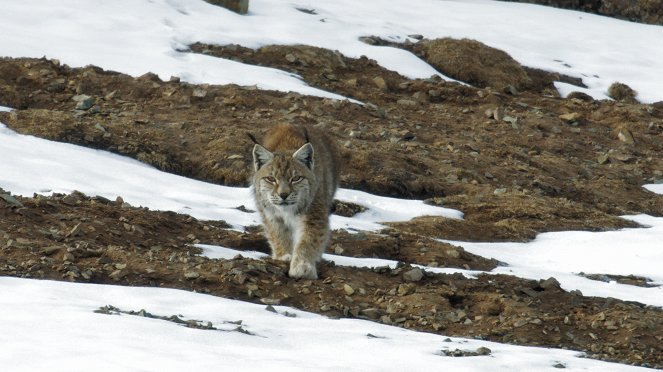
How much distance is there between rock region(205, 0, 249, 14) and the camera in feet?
92.3

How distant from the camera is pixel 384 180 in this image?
59.6ft

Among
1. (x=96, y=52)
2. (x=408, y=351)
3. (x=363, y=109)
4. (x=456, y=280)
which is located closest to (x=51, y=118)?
(x=96, y=52)

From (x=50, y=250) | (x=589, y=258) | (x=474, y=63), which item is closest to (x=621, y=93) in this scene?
(x=474, y=63)

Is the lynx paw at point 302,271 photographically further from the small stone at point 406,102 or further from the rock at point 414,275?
the small stone at point 406,102

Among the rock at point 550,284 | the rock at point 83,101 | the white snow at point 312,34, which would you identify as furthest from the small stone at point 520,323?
the white snow at point 312,34

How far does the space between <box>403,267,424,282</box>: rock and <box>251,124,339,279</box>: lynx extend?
0.90 metres

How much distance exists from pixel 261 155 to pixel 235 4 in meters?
16.5

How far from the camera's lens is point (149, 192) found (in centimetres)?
1534

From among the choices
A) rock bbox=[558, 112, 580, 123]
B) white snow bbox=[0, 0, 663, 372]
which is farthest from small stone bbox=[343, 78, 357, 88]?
rock bbox=[558, 112, 580, 123]

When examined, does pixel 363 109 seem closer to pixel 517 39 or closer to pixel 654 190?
pixel 654 190

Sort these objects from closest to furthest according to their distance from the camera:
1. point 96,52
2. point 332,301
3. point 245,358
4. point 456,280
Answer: point 245,358, point 332,301, point 456,280, point 96,52

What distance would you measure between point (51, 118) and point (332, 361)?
10595 millimetres

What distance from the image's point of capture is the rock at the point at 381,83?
Result: 2463 centimetres

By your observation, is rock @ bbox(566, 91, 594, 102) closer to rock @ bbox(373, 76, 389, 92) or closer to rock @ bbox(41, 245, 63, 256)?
rock @ bbox(373, 76, 389, 92)
